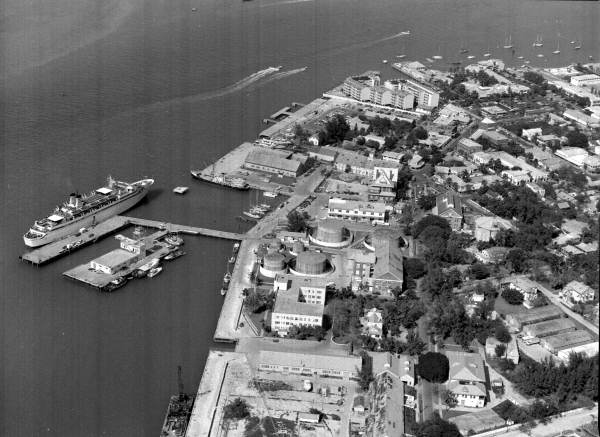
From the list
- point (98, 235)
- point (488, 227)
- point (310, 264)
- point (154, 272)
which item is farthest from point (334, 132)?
point (154, 272)

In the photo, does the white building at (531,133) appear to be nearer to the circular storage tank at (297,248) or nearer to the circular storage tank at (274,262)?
the circular storage tank at (297,248)

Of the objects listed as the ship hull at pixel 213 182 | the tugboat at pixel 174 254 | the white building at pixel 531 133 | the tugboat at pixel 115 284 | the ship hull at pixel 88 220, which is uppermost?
the white building at pixel 531 133

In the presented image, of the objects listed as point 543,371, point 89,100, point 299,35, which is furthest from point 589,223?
point 299,35

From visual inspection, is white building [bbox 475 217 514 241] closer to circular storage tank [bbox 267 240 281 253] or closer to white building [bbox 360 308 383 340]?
white building [bbox 360 308 383 340]

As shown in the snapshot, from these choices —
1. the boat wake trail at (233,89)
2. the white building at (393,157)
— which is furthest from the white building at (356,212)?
the boat wake trail at (233,89)

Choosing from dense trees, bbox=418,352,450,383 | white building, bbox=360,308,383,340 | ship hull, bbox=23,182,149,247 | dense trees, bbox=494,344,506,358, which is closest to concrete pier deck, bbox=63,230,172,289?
ship hull, bbox=23,182,149,247

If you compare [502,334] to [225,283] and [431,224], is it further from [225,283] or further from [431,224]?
Result: [225,283]
